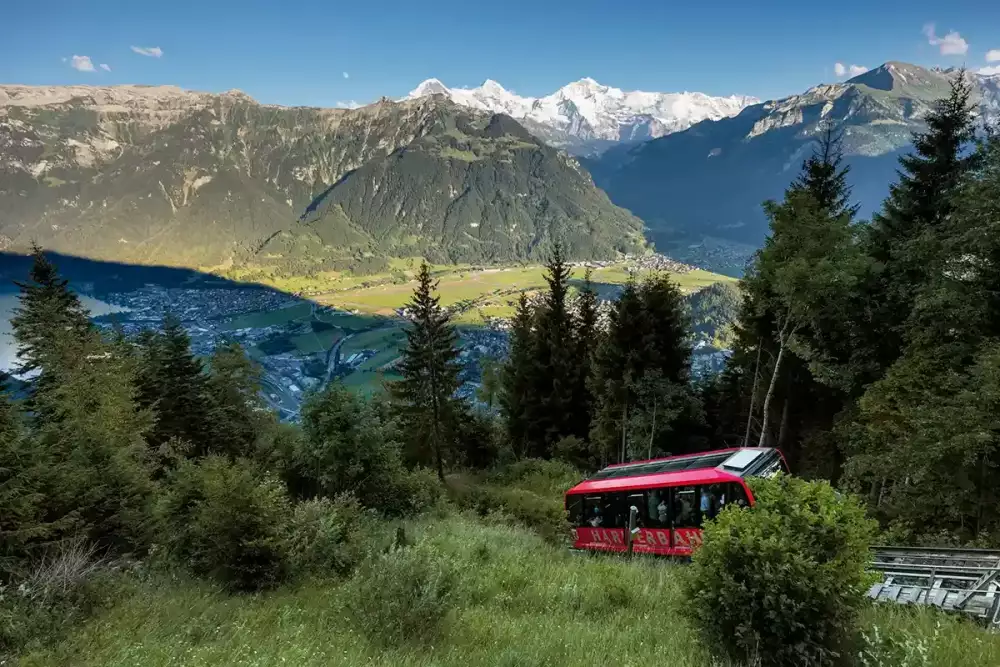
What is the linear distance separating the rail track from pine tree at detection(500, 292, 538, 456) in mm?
28142

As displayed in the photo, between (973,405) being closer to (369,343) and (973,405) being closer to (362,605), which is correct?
(362,605)

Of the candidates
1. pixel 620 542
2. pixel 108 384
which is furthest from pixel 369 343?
pixel 620 542

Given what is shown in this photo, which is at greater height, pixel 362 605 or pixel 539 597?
pixel 362 605

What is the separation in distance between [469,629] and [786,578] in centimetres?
438

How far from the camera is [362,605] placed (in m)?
7.68

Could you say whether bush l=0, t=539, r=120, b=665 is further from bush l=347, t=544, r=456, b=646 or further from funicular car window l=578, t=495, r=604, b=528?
funicular car window l=578, t=495, r=604, b=528

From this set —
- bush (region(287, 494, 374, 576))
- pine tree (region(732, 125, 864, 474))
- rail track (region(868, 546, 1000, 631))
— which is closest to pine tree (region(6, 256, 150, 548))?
bush (region(287, 494, 374, 576))

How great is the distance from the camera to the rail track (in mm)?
7578

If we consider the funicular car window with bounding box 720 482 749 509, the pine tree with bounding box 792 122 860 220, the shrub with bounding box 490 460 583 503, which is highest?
the pine tree with bounding box 792 122 860 220

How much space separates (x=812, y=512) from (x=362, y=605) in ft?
20.2

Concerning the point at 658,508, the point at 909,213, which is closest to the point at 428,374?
the point at 658,508

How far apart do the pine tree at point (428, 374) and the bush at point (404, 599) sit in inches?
879

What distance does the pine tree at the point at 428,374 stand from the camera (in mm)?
30250

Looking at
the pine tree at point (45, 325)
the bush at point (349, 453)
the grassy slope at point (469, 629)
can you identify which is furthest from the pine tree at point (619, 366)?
the pine tree at point (45, 325)
